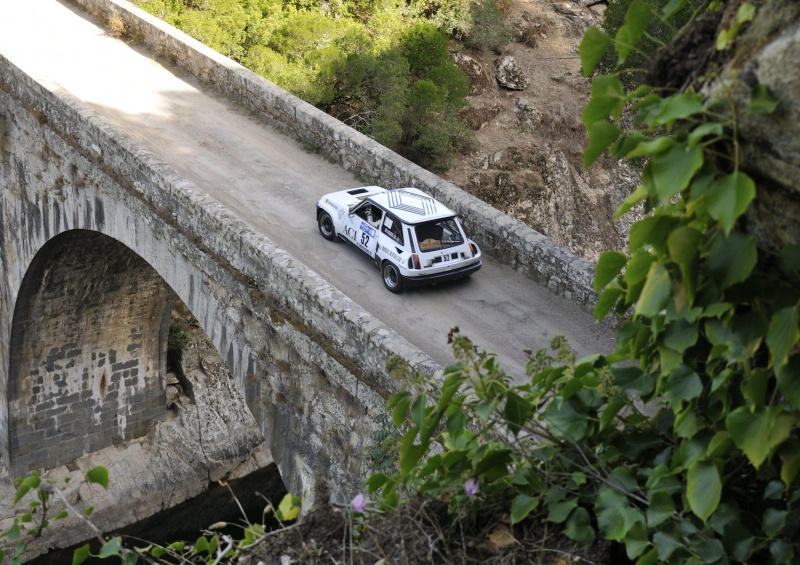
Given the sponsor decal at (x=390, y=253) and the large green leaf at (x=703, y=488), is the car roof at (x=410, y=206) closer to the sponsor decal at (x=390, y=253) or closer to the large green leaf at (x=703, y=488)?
the sponsor decal at (x=390, y=253)

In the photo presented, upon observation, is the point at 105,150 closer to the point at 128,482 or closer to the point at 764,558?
the point at 128,482

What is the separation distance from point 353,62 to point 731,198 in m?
21.2

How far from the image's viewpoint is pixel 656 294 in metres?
3.69

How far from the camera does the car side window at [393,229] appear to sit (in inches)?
423

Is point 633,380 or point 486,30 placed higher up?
point 633,380

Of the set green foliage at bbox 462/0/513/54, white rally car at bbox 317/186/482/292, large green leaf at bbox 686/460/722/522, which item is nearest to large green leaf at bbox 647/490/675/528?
large green leaf at bbox 686/460/722/522

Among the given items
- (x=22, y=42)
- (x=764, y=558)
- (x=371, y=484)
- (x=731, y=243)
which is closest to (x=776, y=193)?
(x=731, y=243)

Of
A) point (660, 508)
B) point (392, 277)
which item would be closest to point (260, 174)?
point (392, 277)

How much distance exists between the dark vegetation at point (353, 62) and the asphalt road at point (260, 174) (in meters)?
4.25

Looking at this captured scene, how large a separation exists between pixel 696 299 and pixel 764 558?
1227mm

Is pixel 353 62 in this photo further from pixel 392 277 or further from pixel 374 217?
pixel 392 277

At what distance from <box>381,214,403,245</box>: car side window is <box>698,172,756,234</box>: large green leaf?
7449 mm

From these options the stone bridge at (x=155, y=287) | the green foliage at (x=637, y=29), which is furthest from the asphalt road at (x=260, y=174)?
Answer: the green foliage at (x=637, y=29)

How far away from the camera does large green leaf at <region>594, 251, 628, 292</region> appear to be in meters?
4.26
